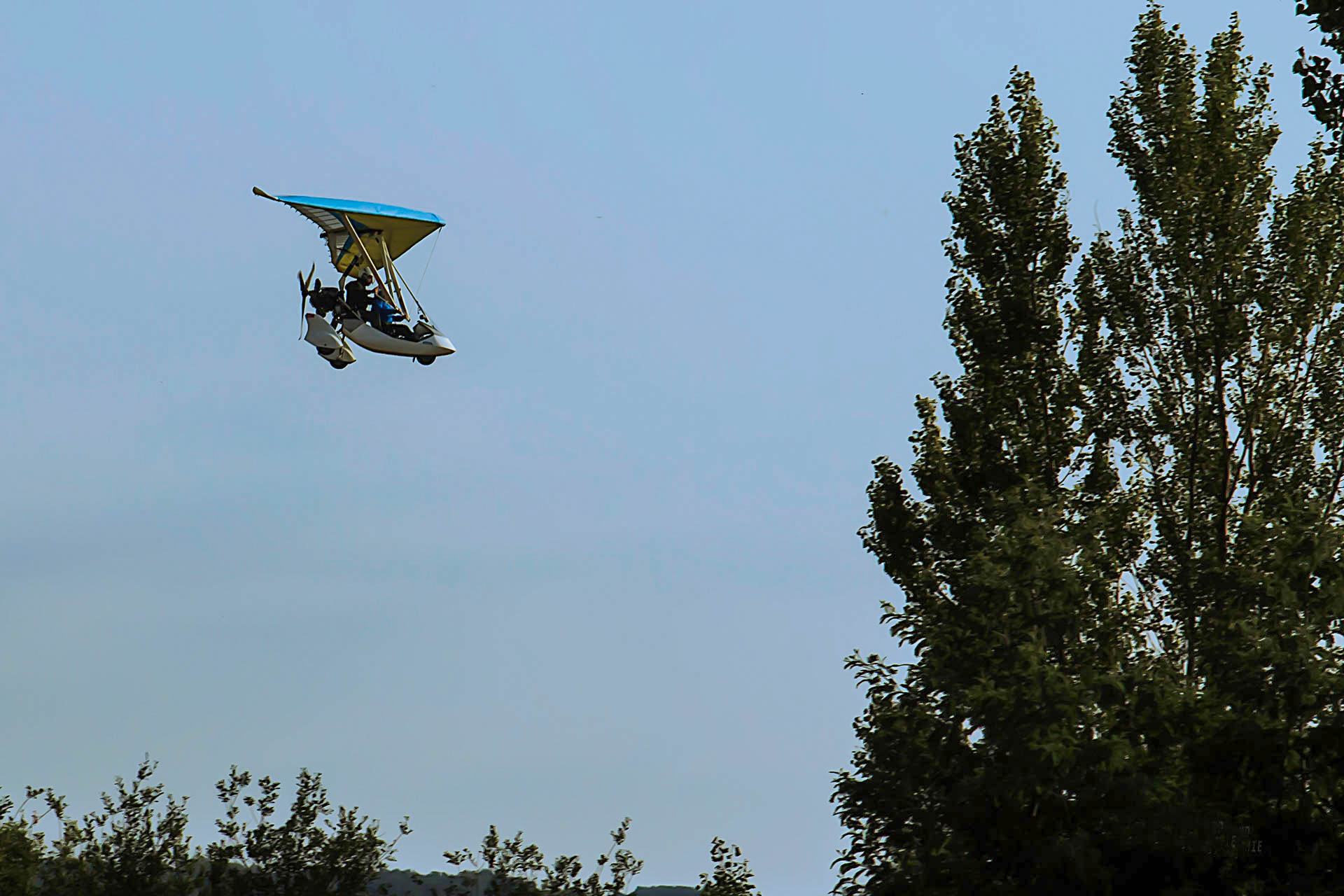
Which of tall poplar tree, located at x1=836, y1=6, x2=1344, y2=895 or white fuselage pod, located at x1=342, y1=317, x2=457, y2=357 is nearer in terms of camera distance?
tall poplar tree, located at x1=836, y1=6, x2=1344, y2=895

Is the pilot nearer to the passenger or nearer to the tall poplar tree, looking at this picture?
the passenger

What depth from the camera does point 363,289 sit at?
21312 millimetres

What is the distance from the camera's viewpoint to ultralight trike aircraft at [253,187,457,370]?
21.0 metres

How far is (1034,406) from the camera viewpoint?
78.1 ft

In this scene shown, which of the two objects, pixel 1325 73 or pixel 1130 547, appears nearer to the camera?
pixel 1325 73

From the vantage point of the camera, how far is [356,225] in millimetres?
22297

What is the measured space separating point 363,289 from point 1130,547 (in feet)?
37.5

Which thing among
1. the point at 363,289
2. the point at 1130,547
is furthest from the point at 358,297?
the point at 1130,547

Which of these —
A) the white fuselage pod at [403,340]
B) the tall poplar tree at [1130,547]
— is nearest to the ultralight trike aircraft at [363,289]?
the white fuselage pod at [403,340]

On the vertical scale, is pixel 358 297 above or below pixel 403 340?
above

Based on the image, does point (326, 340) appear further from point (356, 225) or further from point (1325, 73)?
point (1325, 73)

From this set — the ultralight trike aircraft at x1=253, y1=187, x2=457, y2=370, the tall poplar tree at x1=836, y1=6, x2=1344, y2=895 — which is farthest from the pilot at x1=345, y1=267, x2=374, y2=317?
the tall poplar tree at x1=836, y1=6, x2=1344, y2=895

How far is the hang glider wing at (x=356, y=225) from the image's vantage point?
72.8 ft

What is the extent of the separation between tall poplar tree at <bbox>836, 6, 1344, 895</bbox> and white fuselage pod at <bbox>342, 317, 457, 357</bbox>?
22.0 feet
